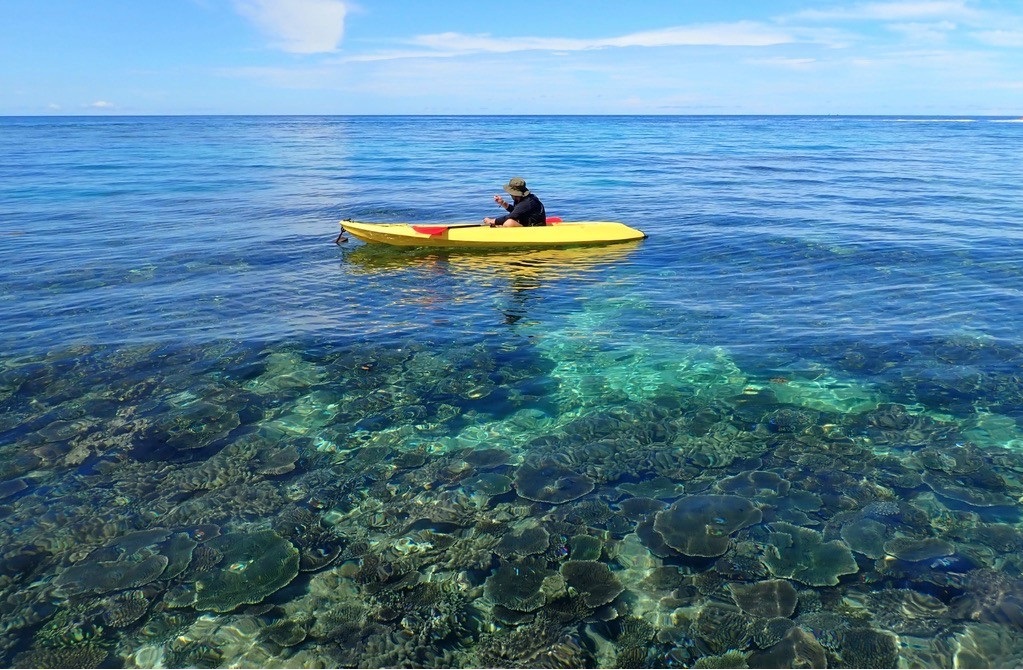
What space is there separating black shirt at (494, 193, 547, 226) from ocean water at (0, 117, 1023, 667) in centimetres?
175

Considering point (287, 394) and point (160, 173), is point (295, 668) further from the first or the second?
point (160, 173)

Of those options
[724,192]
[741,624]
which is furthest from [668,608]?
[724,192]

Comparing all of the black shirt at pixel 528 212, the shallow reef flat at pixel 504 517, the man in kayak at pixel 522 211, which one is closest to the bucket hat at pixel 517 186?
the man in kayak at pixel 522 211

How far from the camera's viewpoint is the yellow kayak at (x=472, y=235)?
18000mm

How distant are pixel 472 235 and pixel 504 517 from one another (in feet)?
40.2

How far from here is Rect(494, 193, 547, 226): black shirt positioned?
1817 cm

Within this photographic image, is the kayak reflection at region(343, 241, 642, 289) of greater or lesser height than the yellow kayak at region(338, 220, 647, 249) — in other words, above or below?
below

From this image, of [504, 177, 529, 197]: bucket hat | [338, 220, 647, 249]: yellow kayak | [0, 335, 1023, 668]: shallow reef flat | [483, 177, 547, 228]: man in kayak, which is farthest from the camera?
[483, 177, 547, 228]: man in kayak

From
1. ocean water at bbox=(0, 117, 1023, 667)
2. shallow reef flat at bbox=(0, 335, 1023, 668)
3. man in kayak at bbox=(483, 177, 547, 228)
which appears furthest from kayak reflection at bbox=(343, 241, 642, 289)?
shallow reef flat at bbox=(0, 335, 1023, 668)

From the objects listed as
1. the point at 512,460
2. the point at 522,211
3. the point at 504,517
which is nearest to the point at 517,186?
the point at 522,211

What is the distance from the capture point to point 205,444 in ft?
26.4

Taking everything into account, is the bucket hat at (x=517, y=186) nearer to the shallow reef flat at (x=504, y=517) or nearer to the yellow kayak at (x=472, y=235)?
the yellow kayak at (x=472, y=235)

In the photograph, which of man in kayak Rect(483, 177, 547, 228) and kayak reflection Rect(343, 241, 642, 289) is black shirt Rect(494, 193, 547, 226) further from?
kayak reflection Rect(343, 241, 642, 289)

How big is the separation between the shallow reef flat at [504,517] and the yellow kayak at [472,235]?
8.34 metres
